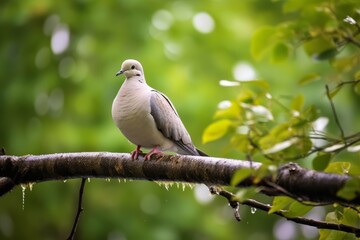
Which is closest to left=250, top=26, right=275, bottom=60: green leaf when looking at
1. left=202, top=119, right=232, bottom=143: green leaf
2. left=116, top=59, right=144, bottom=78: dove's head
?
left=202, top=119, right=232, bottom=143: green leaf

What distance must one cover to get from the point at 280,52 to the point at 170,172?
79 cm

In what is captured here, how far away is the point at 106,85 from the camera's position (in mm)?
5582

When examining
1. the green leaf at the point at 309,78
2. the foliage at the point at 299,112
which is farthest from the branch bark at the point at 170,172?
the green leaf at the point at 309,78

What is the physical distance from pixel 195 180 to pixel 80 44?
405 centimetres

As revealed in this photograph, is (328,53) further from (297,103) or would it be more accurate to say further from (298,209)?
(298,209)

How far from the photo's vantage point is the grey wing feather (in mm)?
2891

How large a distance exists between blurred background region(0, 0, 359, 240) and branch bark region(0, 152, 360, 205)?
2.91 metres

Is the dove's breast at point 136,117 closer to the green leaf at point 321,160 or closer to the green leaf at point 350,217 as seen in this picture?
the green leaf at point 350,217

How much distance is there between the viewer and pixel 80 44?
237 inches

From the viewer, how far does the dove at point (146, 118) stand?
2828 millimetres

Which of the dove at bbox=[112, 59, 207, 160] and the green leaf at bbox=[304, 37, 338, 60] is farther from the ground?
the dove at bbox=[112, 59, 207, 160]

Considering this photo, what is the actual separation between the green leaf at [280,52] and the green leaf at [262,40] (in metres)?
0.02

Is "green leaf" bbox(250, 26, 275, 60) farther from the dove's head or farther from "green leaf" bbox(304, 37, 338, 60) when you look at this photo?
the dove's head

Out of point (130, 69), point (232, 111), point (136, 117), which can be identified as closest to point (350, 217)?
point (232, 111)
